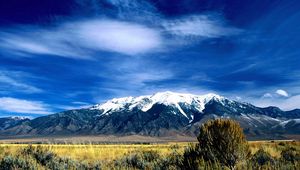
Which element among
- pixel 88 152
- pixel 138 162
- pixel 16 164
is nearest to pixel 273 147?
pixel 88 152

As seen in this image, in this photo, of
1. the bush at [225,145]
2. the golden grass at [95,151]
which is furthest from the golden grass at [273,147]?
the bush at [225,145]

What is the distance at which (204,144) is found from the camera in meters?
13.4

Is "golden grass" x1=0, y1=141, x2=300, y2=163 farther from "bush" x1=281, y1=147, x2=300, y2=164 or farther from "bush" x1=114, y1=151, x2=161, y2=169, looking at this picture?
"bush" x1=114, y1=151, x2=161, y2=169

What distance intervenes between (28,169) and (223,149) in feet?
20.6

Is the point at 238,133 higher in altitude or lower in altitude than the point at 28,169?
higher

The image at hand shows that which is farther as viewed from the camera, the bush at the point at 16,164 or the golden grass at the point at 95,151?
the golden grass at the point at 95,151

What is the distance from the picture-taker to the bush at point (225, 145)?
12734 mm

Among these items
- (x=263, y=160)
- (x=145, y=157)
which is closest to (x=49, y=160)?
(x=145, y=157)

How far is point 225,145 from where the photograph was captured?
12859 mm

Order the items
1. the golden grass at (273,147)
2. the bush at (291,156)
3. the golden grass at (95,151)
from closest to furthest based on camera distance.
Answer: the bush at (291,156) → the golden grass at (95,151) → the golden grass at (273,147)

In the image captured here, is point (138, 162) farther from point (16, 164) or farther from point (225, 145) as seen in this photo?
point (16, 164)

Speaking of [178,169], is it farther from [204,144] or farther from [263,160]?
[263,160]

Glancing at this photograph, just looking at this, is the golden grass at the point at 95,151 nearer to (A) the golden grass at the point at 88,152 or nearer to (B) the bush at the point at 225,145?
(A) the golden grass at the point at 88,152

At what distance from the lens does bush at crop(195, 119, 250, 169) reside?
12.7 metres
